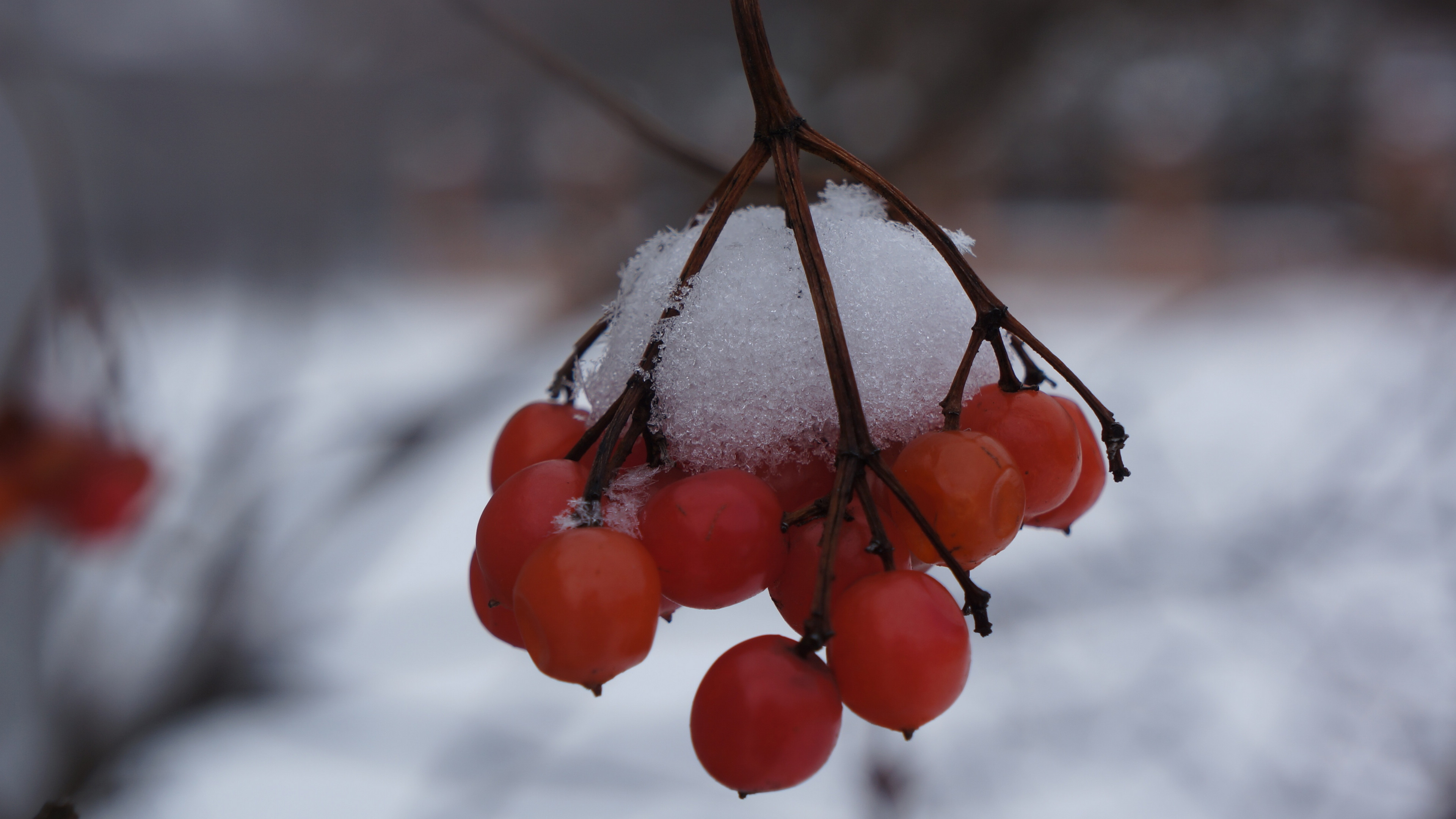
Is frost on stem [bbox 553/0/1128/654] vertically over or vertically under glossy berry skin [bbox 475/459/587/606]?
over

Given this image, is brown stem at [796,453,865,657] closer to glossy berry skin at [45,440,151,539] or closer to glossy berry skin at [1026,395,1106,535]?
glossy berry skin at [1026,395,1106,535]

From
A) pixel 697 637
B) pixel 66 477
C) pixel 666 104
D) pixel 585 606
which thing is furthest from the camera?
pixel 666 104

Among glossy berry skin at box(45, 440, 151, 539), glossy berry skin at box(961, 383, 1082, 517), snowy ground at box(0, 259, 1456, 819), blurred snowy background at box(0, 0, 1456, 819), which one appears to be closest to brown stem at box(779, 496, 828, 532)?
glossy berry skin at box(961, 383, 1082, 517)

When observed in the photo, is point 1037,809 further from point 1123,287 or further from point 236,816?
point 1123,287

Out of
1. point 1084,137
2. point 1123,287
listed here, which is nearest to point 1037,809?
point 1123,287

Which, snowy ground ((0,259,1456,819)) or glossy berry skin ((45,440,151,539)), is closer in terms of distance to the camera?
glossy berry skin ((45,440,151,539))

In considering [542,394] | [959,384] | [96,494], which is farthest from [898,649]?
[542,394]

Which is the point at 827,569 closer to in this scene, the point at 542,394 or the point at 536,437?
the point at 536,437
